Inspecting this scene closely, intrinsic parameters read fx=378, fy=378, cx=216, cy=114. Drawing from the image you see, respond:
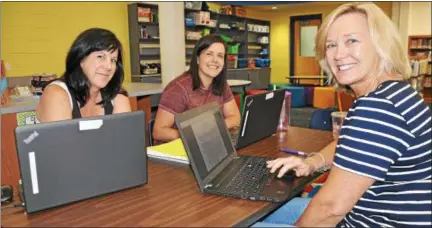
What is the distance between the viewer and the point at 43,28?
5695mm

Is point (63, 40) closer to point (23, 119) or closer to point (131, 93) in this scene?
point (131, 93)

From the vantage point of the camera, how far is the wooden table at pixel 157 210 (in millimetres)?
950

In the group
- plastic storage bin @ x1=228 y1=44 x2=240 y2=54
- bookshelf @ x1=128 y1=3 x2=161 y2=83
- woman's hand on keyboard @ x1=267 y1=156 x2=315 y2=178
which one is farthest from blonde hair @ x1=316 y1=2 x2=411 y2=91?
plastic storage bin @ x1=228 y1=44 x2=240 y2=54

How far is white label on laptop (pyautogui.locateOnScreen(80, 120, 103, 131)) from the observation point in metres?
1.05

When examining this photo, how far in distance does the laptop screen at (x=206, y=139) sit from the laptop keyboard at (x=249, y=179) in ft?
0.28

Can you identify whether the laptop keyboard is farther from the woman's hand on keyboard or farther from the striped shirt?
the striped shirt

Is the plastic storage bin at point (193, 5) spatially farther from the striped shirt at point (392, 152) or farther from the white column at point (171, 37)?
the striped shirt at point (392, 152)

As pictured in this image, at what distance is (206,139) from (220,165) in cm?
12

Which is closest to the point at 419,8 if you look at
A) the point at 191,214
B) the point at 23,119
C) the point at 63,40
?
the point at 63,40

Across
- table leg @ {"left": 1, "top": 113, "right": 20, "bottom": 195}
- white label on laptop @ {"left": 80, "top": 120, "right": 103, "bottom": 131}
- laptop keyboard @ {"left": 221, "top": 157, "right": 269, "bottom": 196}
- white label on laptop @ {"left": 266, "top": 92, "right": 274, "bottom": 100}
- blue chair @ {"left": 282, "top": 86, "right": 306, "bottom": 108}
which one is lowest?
Answer: blue chair @ {"left": 282, "top": 86, "right": 306, "bottom": 108}

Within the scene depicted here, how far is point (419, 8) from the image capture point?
949 cm

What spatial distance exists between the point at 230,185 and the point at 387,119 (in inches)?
19.9

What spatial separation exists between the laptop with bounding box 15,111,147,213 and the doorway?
10.3 m

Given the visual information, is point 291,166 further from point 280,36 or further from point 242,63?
point 280,36
